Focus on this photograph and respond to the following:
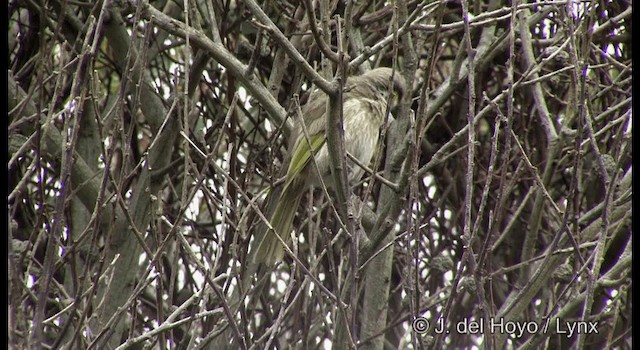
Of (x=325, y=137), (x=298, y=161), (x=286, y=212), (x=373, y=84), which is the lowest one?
(x=286, y=212)

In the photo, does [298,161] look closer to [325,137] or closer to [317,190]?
[325,137]

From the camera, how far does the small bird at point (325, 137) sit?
5.32 metres

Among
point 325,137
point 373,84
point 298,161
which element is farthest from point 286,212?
point 373,84

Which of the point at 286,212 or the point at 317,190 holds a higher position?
the point at 286,212

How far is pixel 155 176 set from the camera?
5.56 m

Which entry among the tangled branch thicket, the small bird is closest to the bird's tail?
the small bird

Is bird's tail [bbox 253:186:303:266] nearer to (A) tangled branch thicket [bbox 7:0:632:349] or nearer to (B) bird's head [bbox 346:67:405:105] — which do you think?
(A) tangled branch thicket [bbox 7:0:632:349]

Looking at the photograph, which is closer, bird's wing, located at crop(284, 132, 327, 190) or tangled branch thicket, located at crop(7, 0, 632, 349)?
tangled branch thicket, located at crop(7, 0, 632, 349)

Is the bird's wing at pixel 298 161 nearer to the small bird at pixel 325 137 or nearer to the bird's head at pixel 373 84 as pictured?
the small bird at pixel 325 137

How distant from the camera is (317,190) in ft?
20.8

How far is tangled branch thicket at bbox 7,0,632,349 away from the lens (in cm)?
380

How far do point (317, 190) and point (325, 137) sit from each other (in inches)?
40.5

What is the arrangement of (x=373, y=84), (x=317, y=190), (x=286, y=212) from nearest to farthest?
(x=286, y=212)
(x=373, y=84)
(x=317, y=190)

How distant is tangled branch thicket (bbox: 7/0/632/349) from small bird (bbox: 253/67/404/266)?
0.12 metres
